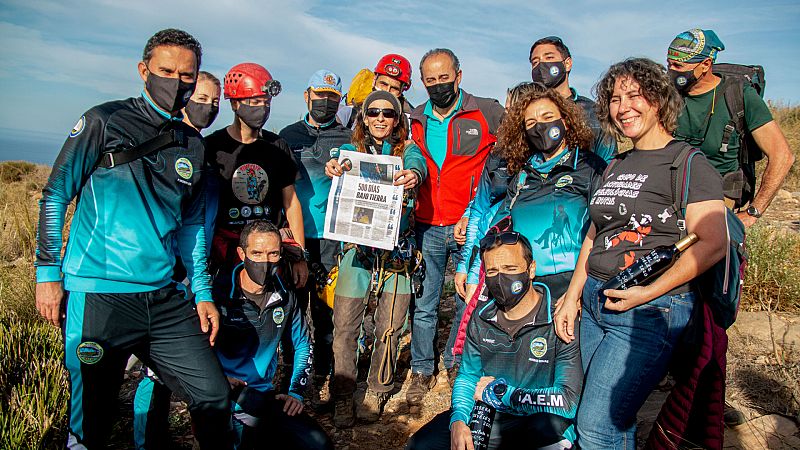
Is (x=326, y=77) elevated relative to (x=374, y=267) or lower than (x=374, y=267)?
elevated

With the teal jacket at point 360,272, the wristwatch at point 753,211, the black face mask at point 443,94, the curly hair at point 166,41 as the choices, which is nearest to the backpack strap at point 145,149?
the curly hair at point 166,41

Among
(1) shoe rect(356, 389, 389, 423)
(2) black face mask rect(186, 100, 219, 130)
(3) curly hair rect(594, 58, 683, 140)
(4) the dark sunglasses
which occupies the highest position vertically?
(3) curly hair rect(594, 58, 683, 140)

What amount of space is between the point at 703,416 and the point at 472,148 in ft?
9.40

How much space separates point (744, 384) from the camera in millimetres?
4754

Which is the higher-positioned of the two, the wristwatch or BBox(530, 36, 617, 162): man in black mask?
BBox(530, 36, 617, 162): man in black mask

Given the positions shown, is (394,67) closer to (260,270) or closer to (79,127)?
(260,270)

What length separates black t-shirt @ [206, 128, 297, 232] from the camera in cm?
432

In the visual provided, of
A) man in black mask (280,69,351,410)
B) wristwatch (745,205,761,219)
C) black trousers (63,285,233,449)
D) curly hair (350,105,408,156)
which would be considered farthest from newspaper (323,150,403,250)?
wristwatch (745,205,761,219)

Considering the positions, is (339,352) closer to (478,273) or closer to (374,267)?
(374,267)

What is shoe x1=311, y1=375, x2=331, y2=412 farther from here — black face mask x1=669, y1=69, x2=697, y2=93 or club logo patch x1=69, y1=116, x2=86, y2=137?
black face mask x1=669, y1=69, x2=697, y2=93

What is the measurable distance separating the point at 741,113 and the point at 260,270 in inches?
142

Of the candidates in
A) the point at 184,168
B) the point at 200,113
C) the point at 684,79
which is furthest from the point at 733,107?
the point at 200,113

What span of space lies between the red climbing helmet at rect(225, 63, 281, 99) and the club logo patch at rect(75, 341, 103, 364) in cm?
214

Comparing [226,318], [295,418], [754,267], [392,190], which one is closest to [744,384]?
[754,267]
